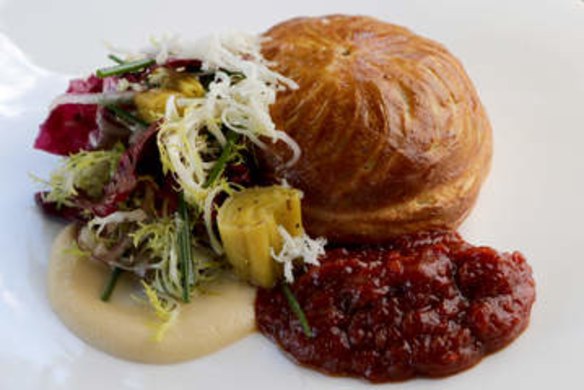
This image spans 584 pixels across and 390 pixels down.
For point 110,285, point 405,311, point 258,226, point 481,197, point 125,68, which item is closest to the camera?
point 405,311

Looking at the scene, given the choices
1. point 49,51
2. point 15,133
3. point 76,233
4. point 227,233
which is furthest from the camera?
point 49,51

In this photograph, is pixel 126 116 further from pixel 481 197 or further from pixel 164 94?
pixel 481 197

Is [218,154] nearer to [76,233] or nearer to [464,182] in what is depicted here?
[76,233]

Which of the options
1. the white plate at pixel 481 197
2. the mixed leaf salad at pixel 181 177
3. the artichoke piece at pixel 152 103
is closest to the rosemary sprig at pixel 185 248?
the mixed leaf salad at pixel 181 177

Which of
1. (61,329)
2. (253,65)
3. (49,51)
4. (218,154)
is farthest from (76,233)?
(49,51)

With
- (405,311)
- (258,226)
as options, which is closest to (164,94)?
(258,226)
